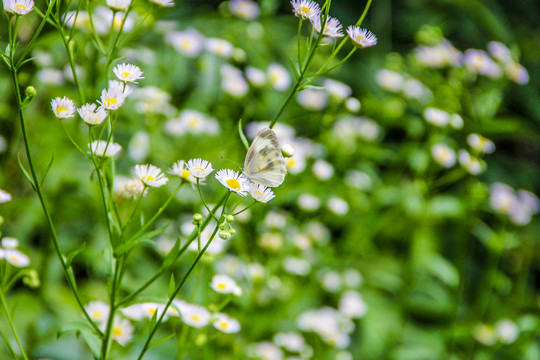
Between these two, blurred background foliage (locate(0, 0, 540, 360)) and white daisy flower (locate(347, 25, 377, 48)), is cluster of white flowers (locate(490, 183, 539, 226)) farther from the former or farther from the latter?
white daisy flower (locate(347, 25, 377, 48))

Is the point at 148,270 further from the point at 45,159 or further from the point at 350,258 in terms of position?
the point at 350,258

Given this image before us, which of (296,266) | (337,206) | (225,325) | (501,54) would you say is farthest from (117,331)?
(501,54)

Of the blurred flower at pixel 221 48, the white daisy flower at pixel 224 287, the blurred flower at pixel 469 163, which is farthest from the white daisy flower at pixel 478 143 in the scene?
the white daisy flower at pixel 224 287

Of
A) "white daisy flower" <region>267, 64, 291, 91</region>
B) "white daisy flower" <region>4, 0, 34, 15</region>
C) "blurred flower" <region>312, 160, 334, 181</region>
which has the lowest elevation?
"white daisy flower" <region>4, 0, 34, 15</region>

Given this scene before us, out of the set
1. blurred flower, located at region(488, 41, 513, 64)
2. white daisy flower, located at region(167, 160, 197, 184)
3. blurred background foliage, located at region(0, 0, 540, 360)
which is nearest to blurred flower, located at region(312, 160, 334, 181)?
blurred background foliage, located at region(0, 0, 540, 360)

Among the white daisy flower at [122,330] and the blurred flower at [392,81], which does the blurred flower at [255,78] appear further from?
the white daisy flower at [122,330]

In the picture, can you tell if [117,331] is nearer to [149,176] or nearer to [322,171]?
[149,176]
